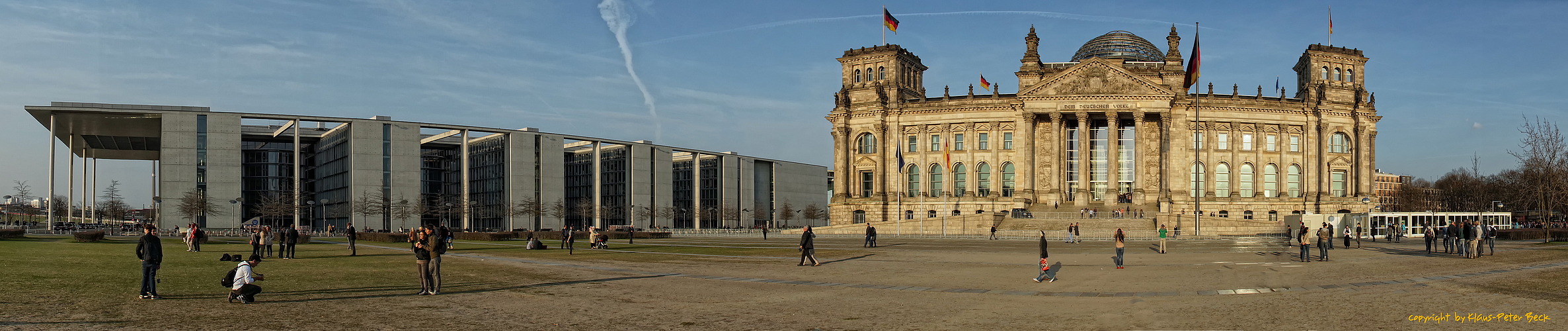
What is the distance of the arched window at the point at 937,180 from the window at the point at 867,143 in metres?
6.24

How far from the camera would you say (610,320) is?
53.7ft

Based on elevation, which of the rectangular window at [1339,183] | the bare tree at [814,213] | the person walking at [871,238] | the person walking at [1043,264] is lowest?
the bare tree at [814,213]

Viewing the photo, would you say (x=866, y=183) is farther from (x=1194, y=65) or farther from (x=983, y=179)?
(x=1194, y=65)

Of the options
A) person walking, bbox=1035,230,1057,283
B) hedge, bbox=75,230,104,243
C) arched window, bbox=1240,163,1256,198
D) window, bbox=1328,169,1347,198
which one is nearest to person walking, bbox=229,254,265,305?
person walking, bbox=1035,230,1057,283

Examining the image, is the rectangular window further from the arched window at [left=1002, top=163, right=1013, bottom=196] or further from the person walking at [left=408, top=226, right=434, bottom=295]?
the person walking at [left=408, top=226, right=434, bottom=295]

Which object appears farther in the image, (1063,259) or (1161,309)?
(1063,259)

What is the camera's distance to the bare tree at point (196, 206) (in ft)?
294

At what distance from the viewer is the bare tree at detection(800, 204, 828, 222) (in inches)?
6358

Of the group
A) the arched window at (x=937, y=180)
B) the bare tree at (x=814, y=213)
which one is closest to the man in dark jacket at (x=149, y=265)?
the arched window at (x=937, y=180)

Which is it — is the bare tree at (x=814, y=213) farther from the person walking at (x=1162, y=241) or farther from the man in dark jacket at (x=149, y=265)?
the man in dark jacket at (x=149, y=265)

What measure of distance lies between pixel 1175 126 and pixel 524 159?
2572 inches

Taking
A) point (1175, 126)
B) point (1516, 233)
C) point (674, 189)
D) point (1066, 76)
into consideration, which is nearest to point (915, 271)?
point (1516, 233)

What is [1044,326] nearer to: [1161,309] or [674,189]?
[1161,309]

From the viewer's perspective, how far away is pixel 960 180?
101000 millimetres
